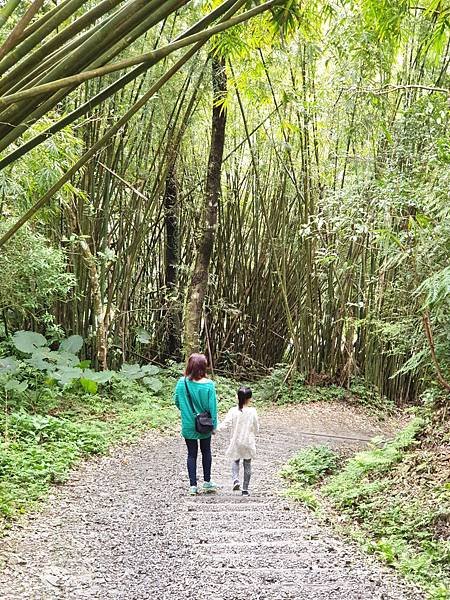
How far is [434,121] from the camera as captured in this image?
14.4 feet

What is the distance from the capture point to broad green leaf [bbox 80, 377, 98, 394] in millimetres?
6105

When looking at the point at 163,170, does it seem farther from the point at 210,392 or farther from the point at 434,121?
the point at 210,392

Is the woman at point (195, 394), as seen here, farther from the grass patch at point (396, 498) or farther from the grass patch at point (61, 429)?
the grass patch at point (61, 429)

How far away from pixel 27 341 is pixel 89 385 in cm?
71

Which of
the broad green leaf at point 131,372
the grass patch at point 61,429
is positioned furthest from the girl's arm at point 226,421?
the broad green leaf at point 131,372

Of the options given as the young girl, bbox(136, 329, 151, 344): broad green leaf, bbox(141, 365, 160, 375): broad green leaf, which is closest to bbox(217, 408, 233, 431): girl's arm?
the young girl

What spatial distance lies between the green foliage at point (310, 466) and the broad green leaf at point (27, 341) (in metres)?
2.65

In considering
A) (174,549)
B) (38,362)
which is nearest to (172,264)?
(38,362)

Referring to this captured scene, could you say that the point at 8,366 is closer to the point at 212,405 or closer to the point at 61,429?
the point at 61,429

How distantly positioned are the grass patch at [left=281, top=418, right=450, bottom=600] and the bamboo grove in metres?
0.61

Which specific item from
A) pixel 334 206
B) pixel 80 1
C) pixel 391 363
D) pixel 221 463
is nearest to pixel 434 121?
pixel 334 206

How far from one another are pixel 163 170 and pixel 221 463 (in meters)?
3.80

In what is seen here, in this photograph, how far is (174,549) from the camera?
2.80m

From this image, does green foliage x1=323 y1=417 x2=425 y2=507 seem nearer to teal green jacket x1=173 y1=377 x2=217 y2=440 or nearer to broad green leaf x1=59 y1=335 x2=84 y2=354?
teal green jacket x1=173 y1=377 x2=217 y2=440
